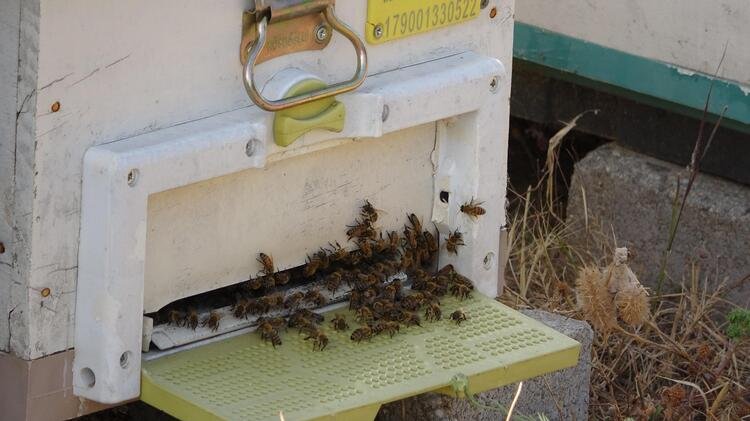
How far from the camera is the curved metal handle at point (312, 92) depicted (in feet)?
9.10

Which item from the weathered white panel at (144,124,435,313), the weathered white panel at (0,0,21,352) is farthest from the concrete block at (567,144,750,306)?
the weathered white panel at (0,0,21,352)

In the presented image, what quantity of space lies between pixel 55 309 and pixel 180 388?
30 centimetres

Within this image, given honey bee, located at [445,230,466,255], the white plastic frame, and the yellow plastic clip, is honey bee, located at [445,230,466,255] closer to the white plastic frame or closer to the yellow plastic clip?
the white plastic frame

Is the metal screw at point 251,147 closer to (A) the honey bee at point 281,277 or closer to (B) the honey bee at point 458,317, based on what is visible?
(A) the honey bee at point 281,277

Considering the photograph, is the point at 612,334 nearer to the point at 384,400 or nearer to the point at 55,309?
the point at 384,400

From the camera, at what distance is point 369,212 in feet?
10.6

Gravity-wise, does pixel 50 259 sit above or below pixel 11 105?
below

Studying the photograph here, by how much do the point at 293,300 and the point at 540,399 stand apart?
0.83 meters

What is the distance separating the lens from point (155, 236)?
2.82 meters

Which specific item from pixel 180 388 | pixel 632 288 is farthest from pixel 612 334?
pixel 180 388

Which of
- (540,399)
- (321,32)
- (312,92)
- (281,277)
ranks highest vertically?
(321,32)

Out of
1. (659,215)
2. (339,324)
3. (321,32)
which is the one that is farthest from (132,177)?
(659,215)

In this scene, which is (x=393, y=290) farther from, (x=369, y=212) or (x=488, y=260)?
(x=488, y=260)

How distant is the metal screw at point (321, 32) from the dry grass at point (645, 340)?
1.24 meters
